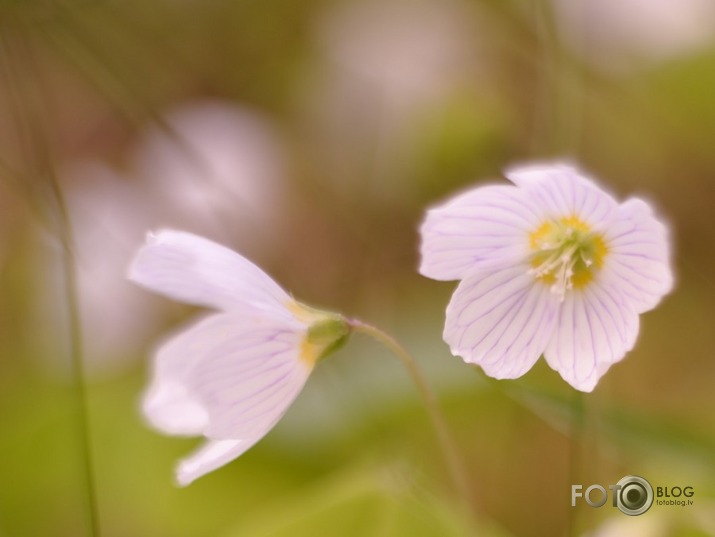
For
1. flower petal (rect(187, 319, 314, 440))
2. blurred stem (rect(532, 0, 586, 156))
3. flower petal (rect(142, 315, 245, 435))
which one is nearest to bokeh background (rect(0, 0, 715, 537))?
blurred stem (rect(532, 0, 586, 156))

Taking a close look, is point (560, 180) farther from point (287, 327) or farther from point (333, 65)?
point (333, 65)

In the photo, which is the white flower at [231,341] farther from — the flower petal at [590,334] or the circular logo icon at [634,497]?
the circular logo icon at [634,497]

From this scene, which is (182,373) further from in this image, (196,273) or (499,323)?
(499,323)

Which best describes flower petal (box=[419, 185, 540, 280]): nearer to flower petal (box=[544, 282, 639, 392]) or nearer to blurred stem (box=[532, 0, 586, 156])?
flower petal (box=[544, 282, 639, 392])

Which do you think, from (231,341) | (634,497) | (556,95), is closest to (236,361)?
(231,341)

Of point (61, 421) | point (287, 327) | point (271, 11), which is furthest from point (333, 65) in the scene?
point (287, 327)
